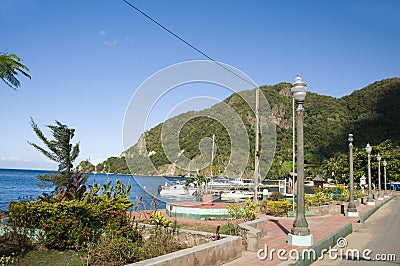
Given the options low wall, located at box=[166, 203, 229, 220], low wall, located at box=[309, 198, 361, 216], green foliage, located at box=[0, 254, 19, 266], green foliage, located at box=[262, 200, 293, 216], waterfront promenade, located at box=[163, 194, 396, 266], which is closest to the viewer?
green foliage, located at box=[0, 254, 19, 266]

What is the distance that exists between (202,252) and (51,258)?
9.09 ft

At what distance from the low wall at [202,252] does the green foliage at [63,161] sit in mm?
2969

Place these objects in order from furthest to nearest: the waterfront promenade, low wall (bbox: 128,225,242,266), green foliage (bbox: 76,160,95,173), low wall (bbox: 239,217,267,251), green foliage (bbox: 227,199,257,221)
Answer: green foliage (bbox: 76,160,95,173) → green foliage (bbox: 227,199,257,221) → low wall (bbox: 239,217,267,251) → the waterfront promenade → low wall (bbox: 128,225,242,266)

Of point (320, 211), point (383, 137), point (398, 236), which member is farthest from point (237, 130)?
point (383, 137)

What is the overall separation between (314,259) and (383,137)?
7896cm

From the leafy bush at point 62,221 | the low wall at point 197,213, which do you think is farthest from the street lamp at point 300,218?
the low wall at point 197,213

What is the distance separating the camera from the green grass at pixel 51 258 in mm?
5855

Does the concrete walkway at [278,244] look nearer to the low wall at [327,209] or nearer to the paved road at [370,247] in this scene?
the paved road at [370,247]

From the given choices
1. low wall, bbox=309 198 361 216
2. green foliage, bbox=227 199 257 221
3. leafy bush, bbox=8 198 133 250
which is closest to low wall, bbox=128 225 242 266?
leafy bush, bbox=8 198 133 250

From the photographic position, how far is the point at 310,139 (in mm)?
88125

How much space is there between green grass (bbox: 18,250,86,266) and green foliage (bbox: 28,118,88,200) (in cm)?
287

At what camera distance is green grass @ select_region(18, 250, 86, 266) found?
5855mm

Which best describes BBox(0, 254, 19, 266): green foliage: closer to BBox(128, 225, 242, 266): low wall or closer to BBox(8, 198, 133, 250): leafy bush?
BBox(8, 198, 133, 250): leafy bush

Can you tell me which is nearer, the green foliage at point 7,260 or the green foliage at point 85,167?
the green foliage at point 7,260
